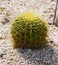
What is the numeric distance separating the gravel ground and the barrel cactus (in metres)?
0.14

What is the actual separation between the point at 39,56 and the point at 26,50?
0.26 metres

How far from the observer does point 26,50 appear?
15.6 ft

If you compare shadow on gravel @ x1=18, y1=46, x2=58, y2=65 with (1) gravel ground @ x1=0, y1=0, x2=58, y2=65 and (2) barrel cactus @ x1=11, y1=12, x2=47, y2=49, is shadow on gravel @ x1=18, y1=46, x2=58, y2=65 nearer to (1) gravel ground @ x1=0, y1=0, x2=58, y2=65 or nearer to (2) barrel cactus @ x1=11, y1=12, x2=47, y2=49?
(1) gravel ground @ x1=0, y1=0, x2=58, y2=65

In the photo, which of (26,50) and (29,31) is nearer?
(29,31)

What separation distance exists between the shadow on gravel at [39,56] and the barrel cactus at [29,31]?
117mm

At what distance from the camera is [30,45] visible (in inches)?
188

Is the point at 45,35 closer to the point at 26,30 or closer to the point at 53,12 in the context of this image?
the point at 26,30

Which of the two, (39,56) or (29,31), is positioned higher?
(29,31)

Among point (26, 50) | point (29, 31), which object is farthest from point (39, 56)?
point (29, 31)

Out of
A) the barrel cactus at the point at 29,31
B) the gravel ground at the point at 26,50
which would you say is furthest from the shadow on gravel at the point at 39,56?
the barrel cactus at the point at 29,31

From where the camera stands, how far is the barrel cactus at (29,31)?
4629mm

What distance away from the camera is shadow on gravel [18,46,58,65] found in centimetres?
453

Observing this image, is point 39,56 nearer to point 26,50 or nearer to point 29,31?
point 26,50

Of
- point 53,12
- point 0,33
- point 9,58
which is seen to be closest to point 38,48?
point 9,58
